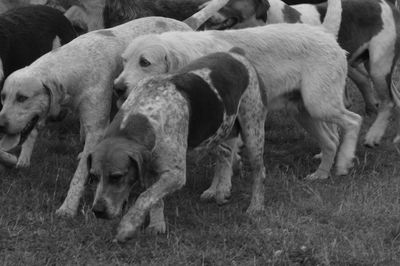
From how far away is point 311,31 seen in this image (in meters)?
7.42

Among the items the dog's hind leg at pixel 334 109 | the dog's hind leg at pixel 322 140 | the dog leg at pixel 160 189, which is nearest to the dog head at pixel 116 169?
the dog leg at pixel 160 189

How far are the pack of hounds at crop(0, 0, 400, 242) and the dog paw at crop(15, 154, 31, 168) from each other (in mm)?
12

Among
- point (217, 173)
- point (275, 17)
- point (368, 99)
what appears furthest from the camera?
point (368, 99)

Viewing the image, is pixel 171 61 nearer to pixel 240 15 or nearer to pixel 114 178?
pixel 114 178

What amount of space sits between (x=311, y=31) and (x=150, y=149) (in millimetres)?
2562

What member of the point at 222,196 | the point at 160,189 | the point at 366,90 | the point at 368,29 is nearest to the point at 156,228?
the point at 160,189

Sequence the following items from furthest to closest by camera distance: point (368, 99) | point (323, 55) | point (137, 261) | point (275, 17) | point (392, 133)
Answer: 1. point (368, 99)
2. point (392, 133)
3. point (275, 17)
4. point (323, 55)
5. point (137, 261)

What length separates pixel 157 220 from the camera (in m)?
5.74

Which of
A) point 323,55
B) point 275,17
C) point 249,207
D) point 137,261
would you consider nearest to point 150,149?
point 137,261

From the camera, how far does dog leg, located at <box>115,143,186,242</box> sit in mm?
5367

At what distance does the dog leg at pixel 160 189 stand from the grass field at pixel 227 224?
0.44ft

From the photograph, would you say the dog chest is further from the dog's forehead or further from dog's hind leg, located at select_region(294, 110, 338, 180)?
dog's hind leg, located at select_region(294, 110, 338, 180)

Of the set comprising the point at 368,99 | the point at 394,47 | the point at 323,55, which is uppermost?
the point at 323,55

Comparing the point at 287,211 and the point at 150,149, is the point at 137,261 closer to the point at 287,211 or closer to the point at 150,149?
the point at 150,149
